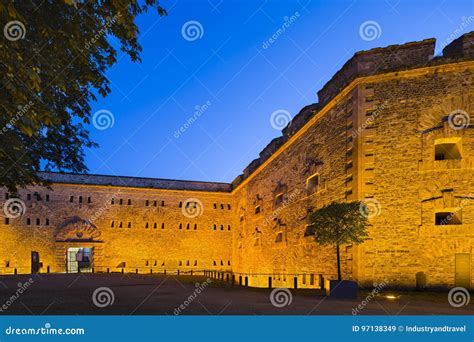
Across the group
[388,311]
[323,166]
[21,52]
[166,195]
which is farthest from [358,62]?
[166,195]

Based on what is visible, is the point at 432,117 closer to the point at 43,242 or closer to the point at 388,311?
the point at 388,311

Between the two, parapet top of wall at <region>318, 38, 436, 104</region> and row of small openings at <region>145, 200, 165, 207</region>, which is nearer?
parapet top of wall at <region>318, 38, 436, 104</region>

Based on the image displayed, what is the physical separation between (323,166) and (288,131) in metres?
6.33
